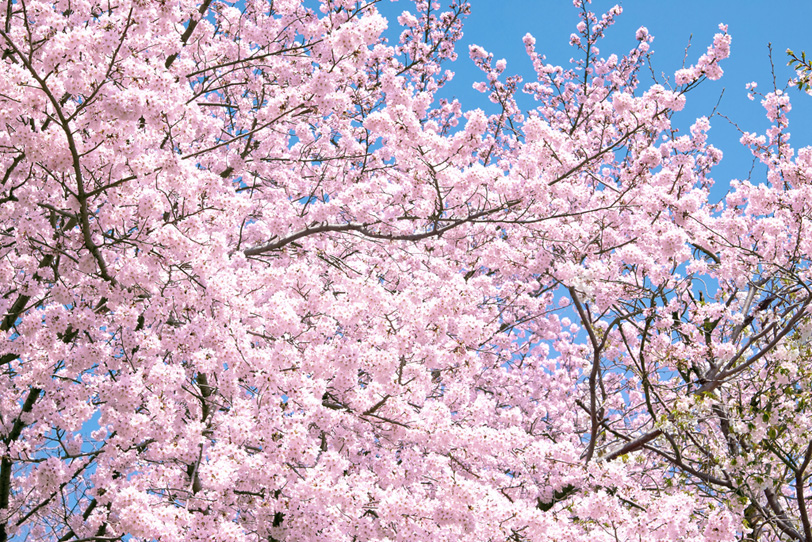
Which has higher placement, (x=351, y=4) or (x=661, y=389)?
(x=351, y=4)

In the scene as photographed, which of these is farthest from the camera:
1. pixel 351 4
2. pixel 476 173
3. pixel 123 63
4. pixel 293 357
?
pixel 351 4

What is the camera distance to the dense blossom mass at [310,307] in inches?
248

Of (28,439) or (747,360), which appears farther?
(747,360)

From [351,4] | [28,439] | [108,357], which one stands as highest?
[351,4]

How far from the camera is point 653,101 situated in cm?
989

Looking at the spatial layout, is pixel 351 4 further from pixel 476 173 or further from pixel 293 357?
pixel 293 357

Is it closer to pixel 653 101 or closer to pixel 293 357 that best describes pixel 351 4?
pixel 653 101

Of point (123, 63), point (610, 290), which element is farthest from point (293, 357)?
point (610, 290)

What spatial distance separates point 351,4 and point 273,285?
553 centimetres

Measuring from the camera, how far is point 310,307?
7.46m

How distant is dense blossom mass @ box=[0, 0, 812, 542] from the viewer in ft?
20.7

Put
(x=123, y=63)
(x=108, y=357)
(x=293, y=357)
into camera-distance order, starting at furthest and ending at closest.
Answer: (x=108, y=357)
(x=293, y=357)
(x=123, y=63)

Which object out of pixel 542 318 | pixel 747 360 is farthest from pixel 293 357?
pixel 542 318

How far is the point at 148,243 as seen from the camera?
6.17 meters
